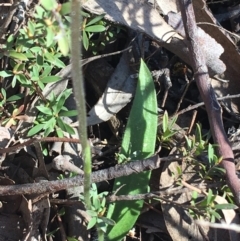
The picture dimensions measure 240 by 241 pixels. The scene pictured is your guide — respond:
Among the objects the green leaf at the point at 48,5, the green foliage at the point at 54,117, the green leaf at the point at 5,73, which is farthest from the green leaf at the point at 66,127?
the green leaf at the point at 48,5

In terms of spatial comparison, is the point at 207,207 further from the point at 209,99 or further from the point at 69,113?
the point at 69,113

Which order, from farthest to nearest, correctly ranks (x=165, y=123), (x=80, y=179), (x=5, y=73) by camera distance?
(x=165, y=123) < (x=5, y=73) < (x=80, y=179)

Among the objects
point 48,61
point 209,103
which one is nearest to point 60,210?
point 48,61

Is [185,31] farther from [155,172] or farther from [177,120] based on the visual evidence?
[155,172]

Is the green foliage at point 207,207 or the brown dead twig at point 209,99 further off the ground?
the brown dead twig at point 209,99

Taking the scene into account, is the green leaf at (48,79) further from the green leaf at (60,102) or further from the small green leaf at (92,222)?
the small green leaf at (92,222)

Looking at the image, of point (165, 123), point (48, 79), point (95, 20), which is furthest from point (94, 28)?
point (165, 123)
